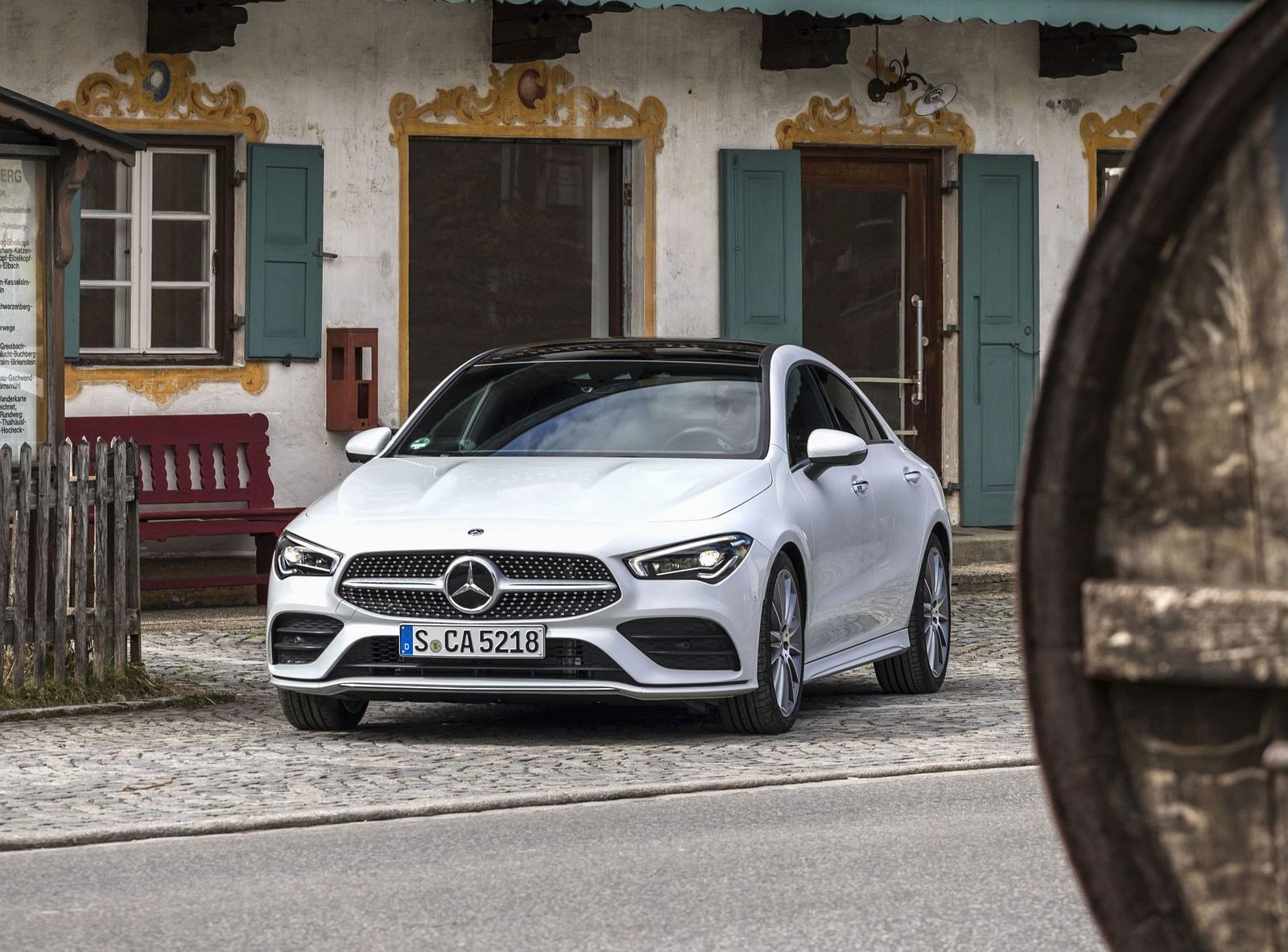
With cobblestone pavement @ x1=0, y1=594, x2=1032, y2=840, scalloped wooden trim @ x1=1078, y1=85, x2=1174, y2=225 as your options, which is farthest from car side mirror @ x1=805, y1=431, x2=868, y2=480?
scalloped wooden trim @ x1=1078, y1=85, x2=1174, y2=225

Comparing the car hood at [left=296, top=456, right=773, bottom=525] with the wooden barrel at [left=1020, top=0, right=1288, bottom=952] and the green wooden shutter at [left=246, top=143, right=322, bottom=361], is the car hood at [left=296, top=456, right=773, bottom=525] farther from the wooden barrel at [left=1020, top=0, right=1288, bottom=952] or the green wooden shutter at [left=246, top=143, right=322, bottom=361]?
the wooden barrel at [left=1020, top=0, right=1288, bottom=952]

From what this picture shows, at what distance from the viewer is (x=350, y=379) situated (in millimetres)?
15578

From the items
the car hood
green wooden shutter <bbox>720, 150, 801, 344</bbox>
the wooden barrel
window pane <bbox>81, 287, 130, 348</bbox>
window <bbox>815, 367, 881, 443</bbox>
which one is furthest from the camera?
green wooden shutter <bbox>720, 150, 801, 344</bbox>

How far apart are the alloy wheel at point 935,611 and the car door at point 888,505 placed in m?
0.21

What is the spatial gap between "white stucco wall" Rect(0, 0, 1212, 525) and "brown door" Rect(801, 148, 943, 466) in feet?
0.67

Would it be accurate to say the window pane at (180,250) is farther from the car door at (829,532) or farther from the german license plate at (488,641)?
the german license plate at (488,641)

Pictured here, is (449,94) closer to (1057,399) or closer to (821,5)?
(821,5)

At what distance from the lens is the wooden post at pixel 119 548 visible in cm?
1037

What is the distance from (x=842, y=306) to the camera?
58.5 feet

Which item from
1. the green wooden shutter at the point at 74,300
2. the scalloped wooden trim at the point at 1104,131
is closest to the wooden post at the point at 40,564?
the green wooden shutter at the point at 74,300

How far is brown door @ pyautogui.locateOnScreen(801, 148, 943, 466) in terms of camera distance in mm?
17500

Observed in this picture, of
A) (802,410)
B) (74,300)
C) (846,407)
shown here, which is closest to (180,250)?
(74,300)

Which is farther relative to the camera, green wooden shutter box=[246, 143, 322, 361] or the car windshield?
green wooden shutter box=[246, 143, 322, 361]

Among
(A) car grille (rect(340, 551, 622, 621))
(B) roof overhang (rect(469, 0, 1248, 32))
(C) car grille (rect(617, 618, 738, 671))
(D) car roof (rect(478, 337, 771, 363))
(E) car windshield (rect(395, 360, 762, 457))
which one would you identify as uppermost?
(B) roof overhang (rect(469, 0, 1248, 32))
